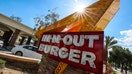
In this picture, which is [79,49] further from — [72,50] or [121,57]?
[121,57]

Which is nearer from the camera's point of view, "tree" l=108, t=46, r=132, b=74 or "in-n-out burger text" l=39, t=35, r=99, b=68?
"in-n-out burger text" l=39, t=35, r=99, b=68

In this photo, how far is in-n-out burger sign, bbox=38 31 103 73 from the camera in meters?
3.30

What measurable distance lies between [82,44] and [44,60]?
6.75 feet

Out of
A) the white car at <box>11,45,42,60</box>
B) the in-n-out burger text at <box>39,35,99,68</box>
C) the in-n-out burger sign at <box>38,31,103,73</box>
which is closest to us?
the in-n-out burger sign at <box>38,31,103,73</box>

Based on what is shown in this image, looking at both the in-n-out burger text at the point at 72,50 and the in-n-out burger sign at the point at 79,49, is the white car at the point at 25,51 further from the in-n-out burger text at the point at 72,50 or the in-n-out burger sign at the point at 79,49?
the in-n-out burger sign at the point at 79,49

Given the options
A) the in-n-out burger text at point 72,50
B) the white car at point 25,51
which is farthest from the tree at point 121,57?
the in-n-out burger text at point 72,50

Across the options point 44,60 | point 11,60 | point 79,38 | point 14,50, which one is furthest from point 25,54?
point 79,38

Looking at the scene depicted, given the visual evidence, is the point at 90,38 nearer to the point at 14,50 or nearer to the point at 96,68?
the point at 96,68

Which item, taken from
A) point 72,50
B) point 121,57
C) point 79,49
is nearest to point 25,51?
point 72,50

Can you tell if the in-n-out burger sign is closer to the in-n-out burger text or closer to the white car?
the in-n-out burger text

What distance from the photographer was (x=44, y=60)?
5230 millimetres

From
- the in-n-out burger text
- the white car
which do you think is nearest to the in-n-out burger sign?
the in-n-out burger text

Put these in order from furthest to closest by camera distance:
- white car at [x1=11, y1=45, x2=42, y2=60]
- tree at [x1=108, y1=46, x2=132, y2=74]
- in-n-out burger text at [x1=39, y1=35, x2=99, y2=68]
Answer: tree at [x1=108, y1=46, x2=132, y2=74] → white car at [x1=11, y1=45, x2=42, y2=60] → in-n-out burger text at [x1=39, y1=35, x2=99, y2=68]

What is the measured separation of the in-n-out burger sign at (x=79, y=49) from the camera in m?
3.30
